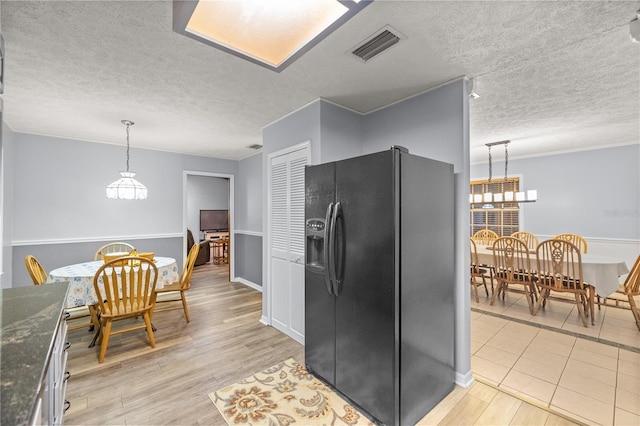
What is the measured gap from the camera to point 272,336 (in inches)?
122

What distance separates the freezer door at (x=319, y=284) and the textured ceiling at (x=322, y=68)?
89 centimetres

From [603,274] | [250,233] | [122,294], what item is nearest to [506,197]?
[603,274]

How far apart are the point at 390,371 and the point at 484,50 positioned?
7.30ft

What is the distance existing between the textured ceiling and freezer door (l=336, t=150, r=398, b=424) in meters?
0.82

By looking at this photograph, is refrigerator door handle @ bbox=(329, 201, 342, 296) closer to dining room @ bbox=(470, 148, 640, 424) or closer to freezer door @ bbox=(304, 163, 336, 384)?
freezer door @ bbox=(304, 163, 336, 384)

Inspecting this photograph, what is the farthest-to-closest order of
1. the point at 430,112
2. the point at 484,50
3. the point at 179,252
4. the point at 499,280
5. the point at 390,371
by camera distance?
the point at 179,252 < the point at 499,280 < the point at 430,112 < the point at 484,50 < the point at 390,371

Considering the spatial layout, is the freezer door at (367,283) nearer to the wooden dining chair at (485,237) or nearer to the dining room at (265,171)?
the dining room at (265,171)

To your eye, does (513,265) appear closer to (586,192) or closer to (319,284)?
(586,192)

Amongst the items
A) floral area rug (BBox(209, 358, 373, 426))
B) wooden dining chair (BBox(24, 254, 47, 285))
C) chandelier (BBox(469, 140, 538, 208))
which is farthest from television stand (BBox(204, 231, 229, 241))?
chandelier (BBox(469, 140, 538, 208))

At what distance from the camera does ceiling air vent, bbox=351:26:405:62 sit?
1731mm

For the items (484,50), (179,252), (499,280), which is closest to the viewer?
(484,50)

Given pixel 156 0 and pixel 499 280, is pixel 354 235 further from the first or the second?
pixel 499 280

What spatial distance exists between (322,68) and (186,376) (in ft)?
9.11

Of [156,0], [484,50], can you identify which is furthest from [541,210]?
[156,0]
